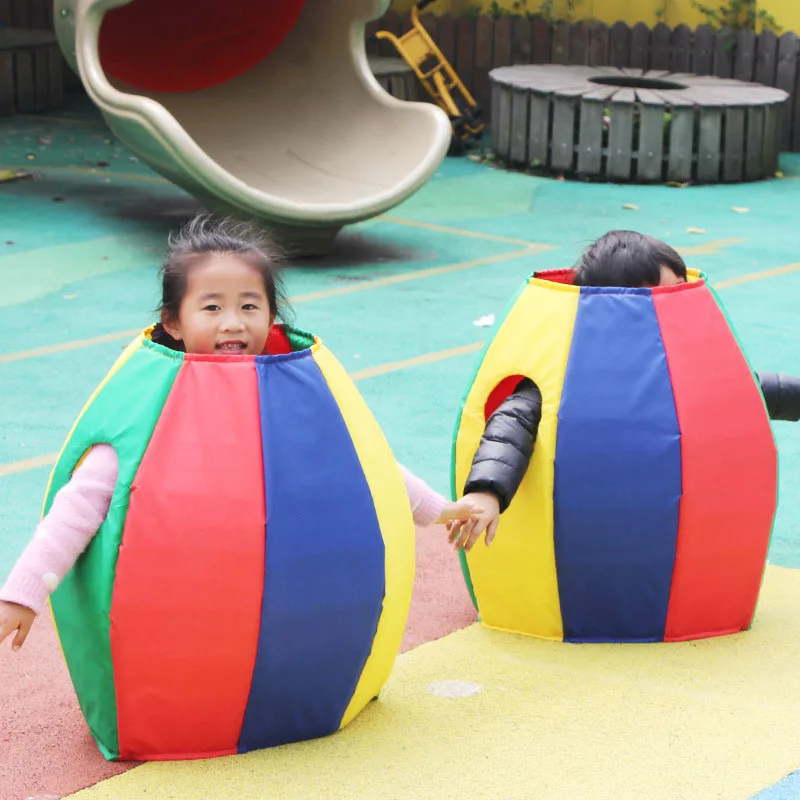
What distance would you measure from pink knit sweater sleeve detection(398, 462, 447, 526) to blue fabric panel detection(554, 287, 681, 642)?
0.43m

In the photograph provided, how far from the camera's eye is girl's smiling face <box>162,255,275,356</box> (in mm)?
3336

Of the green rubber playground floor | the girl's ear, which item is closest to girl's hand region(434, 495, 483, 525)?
the girl's ear

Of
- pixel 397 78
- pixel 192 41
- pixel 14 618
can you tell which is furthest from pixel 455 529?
pixel 397 78

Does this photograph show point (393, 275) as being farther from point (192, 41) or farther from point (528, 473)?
point (528, 473)

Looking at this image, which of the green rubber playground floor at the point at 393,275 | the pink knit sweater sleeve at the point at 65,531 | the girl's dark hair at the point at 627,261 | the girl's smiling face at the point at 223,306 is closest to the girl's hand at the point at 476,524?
the girl's smiling face at the point at 223,306

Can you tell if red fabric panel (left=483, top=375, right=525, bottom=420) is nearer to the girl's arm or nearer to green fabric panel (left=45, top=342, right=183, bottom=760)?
the girl's arm

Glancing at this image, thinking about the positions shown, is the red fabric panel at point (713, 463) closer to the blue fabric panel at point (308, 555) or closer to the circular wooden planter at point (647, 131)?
the blue fabric panel at point (308, 555)

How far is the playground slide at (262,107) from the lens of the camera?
31.4 feet

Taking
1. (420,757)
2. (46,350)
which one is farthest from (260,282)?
(46,350)

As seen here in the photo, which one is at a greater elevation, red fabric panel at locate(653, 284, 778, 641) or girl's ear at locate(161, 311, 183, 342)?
girl's ear at locate(161, 311, 183, 342)

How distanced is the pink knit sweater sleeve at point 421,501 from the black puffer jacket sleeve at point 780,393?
1368 millimetres

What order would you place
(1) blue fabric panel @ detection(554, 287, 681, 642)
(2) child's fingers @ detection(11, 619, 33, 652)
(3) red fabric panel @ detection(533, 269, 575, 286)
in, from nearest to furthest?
1. (2) child's fingers @ detection(11, 619, 33, 652)
2. (1) blue fabric panel @ detection(554, 287, 681, 642)
3. (3) red fabric panel @ detection(533, 269, 575, 286)

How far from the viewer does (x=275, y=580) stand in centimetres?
308

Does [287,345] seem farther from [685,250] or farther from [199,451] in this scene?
[685,250]
